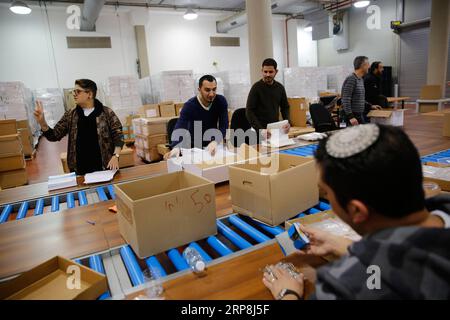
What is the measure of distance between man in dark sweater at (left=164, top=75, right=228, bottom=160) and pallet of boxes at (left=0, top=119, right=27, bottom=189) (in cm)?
317

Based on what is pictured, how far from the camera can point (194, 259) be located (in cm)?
108

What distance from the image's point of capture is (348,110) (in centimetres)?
372

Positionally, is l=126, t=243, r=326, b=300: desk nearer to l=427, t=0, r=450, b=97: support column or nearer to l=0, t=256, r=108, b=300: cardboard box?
l=0, t=256, r=108, b=300: cardboard box

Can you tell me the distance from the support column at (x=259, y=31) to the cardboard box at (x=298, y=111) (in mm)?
1122

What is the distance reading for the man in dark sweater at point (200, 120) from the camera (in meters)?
2.75

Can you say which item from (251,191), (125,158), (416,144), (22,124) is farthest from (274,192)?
(22,124)

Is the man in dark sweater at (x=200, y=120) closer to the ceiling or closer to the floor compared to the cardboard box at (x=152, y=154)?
closer to the ceiling

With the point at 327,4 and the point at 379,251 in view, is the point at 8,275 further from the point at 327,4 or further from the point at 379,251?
the point at 327,4

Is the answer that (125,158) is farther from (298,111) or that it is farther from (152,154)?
(298,111)

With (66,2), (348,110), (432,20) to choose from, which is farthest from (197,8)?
(348,110)

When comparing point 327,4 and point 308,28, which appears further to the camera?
point 308,28

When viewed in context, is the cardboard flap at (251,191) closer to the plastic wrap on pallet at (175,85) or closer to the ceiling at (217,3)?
the plastic wrap on pallet at (175,85)

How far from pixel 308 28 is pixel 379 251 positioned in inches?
544

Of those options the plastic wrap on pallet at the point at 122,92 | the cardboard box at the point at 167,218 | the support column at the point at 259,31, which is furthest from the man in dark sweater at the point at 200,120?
the plastic wrap on pallet at the point at 122,92
